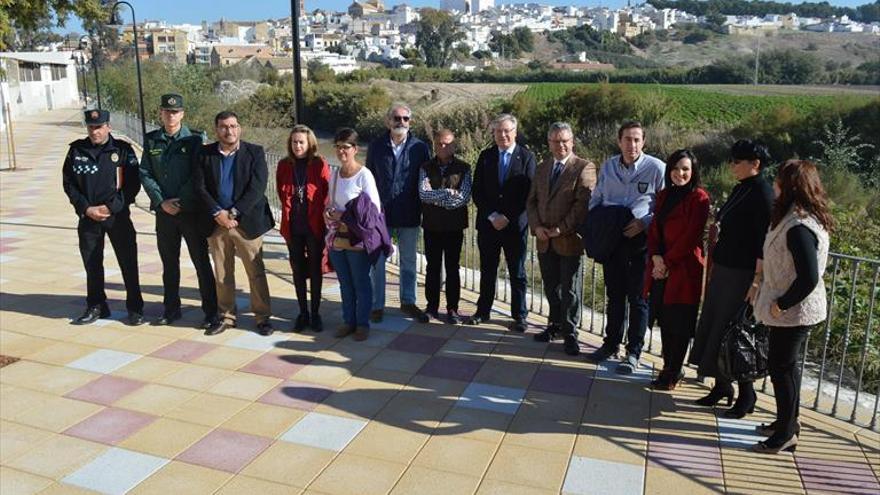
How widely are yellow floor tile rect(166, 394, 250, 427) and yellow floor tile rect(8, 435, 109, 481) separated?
48cm

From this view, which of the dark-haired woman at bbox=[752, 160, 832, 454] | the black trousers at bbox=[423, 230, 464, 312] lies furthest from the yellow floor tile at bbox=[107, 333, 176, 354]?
the dark-haired woman at bbox=[752, 160, 832, 454]

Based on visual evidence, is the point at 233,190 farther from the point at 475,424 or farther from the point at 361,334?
the point at 475,424

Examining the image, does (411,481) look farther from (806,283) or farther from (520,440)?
(806,283)

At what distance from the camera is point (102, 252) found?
5754 mm

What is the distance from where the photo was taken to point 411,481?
3408 mm

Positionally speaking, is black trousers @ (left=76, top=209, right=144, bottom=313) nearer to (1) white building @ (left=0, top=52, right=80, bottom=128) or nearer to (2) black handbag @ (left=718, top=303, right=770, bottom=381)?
(2) black handbag @ (left=718, top=303, right=770, bottom=381)

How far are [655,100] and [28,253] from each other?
25.0 m

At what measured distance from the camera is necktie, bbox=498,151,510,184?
5211 millimetres

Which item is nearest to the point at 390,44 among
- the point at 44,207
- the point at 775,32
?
the point at 775,32

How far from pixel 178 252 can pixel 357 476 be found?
301cm

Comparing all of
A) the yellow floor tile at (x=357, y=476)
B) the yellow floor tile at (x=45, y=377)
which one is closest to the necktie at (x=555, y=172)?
the yellow floor tile at (x=357, y=476)

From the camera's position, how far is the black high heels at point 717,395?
4211 millimetres

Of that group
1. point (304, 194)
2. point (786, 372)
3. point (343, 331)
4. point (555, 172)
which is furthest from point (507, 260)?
point (786, 372)

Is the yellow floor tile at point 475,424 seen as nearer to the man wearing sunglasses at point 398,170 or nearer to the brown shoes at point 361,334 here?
the brown shoes at point 361,334
